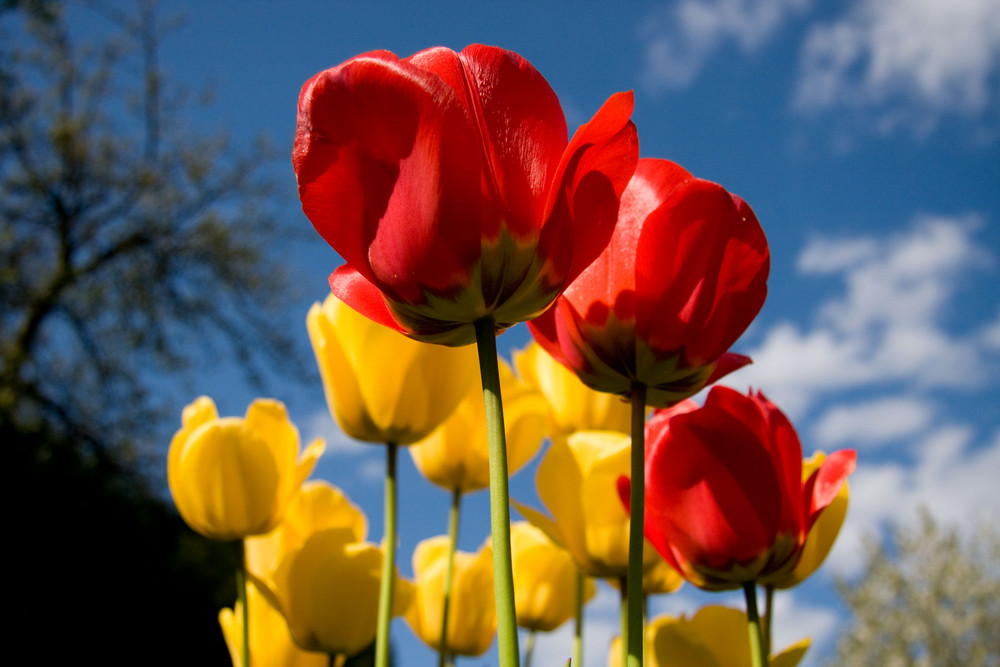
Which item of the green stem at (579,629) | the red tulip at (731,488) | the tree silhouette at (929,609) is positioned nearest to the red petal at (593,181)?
the red tulip at (731,488)

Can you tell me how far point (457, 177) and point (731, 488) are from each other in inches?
9.9

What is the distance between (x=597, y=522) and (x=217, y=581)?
4137 mm

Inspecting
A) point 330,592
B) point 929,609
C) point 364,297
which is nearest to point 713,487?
point 364,297

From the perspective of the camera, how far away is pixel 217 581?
4273mm

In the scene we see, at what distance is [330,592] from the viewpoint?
2.23 ft

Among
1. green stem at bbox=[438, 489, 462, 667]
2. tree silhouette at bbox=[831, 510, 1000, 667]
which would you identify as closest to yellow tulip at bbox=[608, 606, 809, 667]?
green stem at bbox=[438, 489, 462, 667]

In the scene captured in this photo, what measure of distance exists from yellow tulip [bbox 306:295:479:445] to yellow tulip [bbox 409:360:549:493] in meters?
0.12

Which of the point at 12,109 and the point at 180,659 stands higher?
the point at 12,109

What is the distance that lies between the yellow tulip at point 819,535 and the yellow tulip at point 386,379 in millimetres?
283

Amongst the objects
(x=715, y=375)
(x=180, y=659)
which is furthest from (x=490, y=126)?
(x=180, y=659)

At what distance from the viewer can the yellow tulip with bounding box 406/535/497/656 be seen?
87 cm

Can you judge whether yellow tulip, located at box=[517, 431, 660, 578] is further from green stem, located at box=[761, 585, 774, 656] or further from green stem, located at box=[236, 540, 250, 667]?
green stem, located at box=[236, 540, 250, 667]

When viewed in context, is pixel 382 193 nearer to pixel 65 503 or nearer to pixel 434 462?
pixel 434 462

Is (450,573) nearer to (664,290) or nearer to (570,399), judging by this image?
(570,399)
